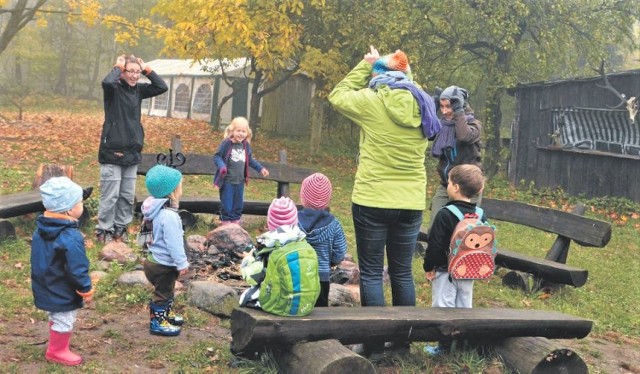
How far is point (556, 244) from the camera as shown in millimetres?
8250

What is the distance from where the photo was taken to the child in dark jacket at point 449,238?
5062 millimetres

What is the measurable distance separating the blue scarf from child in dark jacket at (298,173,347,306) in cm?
81

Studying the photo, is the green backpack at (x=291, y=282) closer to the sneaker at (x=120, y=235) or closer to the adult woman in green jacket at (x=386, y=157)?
the adult woman in green jacket at (x=386, y=157)

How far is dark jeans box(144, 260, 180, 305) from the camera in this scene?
5.17 m

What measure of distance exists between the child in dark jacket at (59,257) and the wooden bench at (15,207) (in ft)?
9.86

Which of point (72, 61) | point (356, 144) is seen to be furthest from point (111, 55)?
point (356, 144)

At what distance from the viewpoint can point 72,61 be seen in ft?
137

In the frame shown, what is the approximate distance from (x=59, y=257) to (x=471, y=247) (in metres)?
2.85

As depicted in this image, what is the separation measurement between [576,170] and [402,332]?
13.3 m

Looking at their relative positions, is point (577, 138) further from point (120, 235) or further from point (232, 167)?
point (120, 235)

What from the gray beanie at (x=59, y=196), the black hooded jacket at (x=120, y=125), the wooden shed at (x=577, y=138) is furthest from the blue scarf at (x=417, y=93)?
the wooden shed at (x=577, y=138)


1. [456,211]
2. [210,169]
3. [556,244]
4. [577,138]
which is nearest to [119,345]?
[456,211]

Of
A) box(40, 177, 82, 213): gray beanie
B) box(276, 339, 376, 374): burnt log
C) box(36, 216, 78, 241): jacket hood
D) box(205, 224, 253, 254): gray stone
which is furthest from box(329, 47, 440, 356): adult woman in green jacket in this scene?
box(205, 224, 253, 254): gray stone

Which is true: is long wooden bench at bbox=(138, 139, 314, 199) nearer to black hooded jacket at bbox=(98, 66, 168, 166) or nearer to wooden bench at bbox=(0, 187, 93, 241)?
black hooded jacket at bbox=(98, 66, 168, 166)
